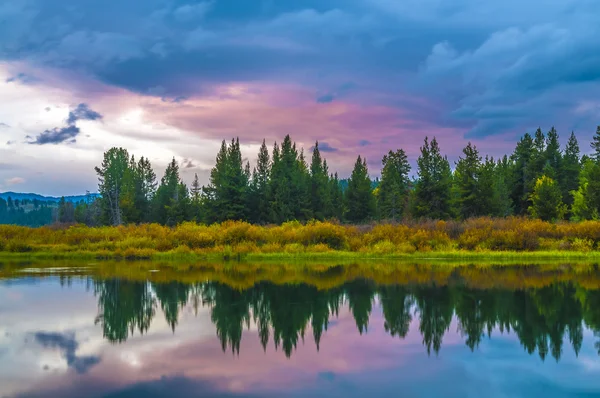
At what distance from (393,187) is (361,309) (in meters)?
57.5

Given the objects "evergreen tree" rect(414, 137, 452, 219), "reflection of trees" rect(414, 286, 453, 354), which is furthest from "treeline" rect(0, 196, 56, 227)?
"reflection of trees" rect(414, 286, 453, 354)

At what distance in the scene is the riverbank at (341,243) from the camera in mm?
29042

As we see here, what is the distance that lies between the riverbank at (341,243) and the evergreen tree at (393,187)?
33.6 metres

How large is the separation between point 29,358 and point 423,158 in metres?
51.2

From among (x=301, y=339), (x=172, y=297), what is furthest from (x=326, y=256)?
(x=301, y=339)

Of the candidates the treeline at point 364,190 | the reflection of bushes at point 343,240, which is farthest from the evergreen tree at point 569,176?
the reflection of bushes at point 343,240

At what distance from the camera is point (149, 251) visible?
1227 inches

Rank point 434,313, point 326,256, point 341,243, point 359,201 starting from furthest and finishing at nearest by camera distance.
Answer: point 359,201 → point 341,243 → point 326,256 → point 434,313

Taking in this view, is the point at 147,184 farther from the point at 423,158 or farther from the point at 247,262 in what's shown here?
the point at 247,262

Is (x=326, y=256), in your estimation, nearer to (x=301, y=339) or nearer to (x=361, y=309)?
(x=361, y=309)

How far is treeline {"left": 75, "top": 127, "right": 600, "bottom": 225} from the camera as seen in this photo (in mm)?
53719

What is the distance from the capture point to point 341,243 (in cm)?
3172

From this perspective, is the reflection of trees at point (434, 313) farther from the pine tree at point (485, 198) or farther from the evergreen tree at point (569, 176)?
the evergreen tree at point (569, 176)

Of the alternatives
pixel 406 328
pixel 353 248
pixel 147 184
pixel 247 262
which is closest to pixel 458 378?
pixel 406 328
